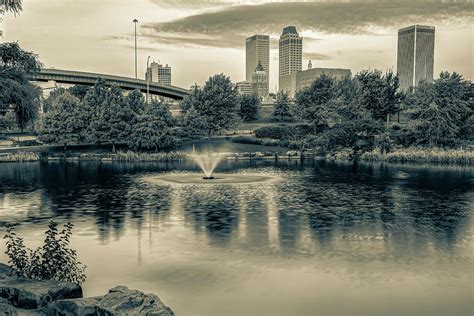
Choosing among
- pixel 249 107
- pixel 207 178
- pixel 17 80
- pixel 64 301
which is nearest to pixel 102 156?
pixel 207 178

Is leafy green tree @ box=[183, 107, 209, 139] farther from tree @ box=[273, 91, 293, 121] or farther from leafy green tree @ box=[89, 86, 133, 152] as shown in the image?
tree @ box=[273, 91, 293, 121]

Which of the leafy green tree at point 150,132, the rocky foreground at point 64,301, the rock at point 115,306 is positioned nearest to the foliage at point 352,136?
the leafy green tree at point 150,132

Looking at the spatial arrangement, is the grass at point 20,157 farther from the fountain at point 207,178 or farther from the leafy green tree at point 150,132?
the fountain at point 207,178

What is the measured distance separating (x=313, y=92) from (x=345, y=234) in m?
61.7

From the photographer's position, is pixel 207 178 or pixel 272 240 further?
pixel 207 178

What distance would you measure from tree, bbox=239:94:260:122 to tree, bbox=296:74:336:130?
21.9m

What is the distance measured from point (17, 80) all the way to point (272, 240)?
10.8 meters

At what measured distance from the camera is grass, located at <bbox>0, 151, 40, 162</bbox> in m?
57.7

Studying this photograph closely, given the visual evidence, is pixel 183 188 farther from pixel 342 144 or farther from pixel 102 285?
pixel 342 144

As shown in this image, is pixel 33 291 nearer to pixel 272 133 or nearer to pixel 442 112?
pixel 442 112

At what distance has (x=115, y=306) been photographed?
9.72m

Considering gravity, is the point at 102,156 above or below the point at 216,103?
below

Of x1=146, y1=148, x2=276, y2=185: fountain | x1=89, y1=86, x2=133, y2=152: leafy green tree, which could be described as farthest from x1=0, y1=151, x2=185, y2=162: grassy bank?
x1=146, y1=148, x2=276, y2=185: fountain

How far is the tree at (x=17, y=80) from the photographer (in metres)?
14.4
